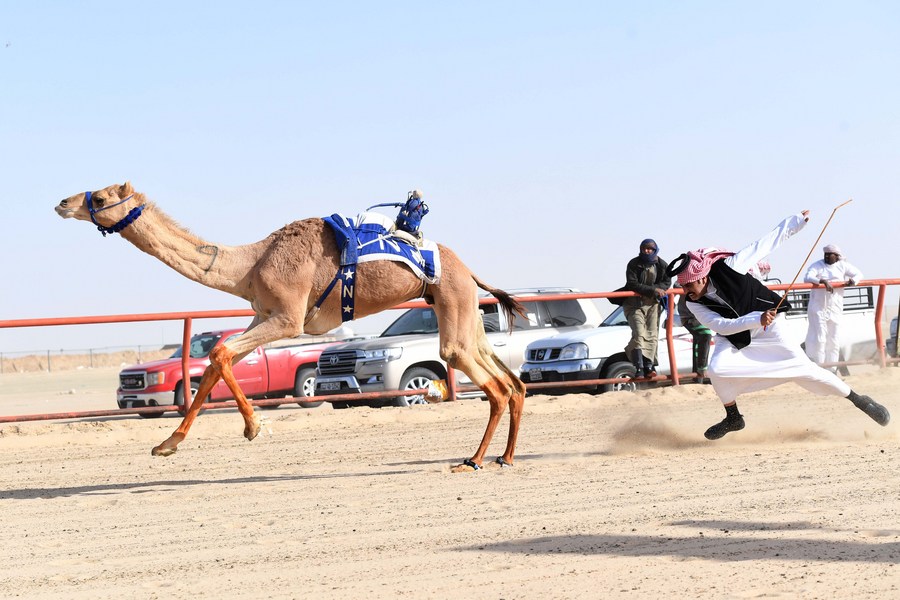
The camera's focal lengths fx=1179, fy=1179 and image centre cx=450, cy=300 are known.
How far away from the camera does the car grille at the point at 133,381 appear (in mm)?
19734

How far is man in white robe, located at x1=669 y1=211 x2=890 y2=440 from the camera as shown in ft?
32.6

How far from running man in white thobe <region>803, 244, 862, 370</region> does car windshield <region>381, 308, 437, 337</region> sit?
5.92 metres

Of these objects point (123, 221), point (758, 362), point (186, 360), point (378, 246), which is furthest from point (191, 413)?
point (758, 362)

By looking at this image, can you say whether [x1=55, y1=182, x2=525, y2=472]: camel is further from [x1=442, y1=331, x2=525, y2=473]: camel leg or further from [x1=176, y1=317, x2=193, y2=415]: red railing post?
[x1=176, y1=317, x2=193, y2=415]: red railing post

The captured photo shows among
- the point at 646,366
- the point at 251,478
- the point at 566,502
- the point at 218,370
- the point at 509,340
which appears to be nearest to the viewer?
the point at 566,502

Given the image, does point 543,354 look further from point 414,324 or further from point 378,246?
point 378,246

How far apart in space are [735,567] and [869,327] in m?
14.9

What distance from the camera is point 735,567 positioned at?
18.6 ft

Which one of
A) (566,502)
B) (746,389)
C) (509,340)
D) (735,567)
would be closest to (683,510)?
(566,502)

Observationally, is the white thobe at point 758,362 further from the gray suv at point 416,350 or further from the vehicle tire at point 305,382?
the vehicle tire at point 305,382

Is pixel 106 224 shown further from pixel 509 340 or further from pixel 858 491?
pixel 509 340

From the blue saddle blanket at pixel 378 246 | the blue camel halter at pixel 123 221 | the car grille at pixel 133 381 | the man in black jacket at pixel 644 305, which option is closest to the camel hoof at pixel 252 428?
the blue saddle blanket at pixel 378 246

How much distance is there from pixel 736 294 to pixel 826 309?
9.27m

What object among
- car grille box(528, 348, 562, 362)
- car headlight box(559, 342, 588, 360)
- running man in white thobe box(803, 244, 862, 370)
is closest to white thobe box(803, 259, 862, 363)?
running man in white thobe box(803, 244, 862, 370)
